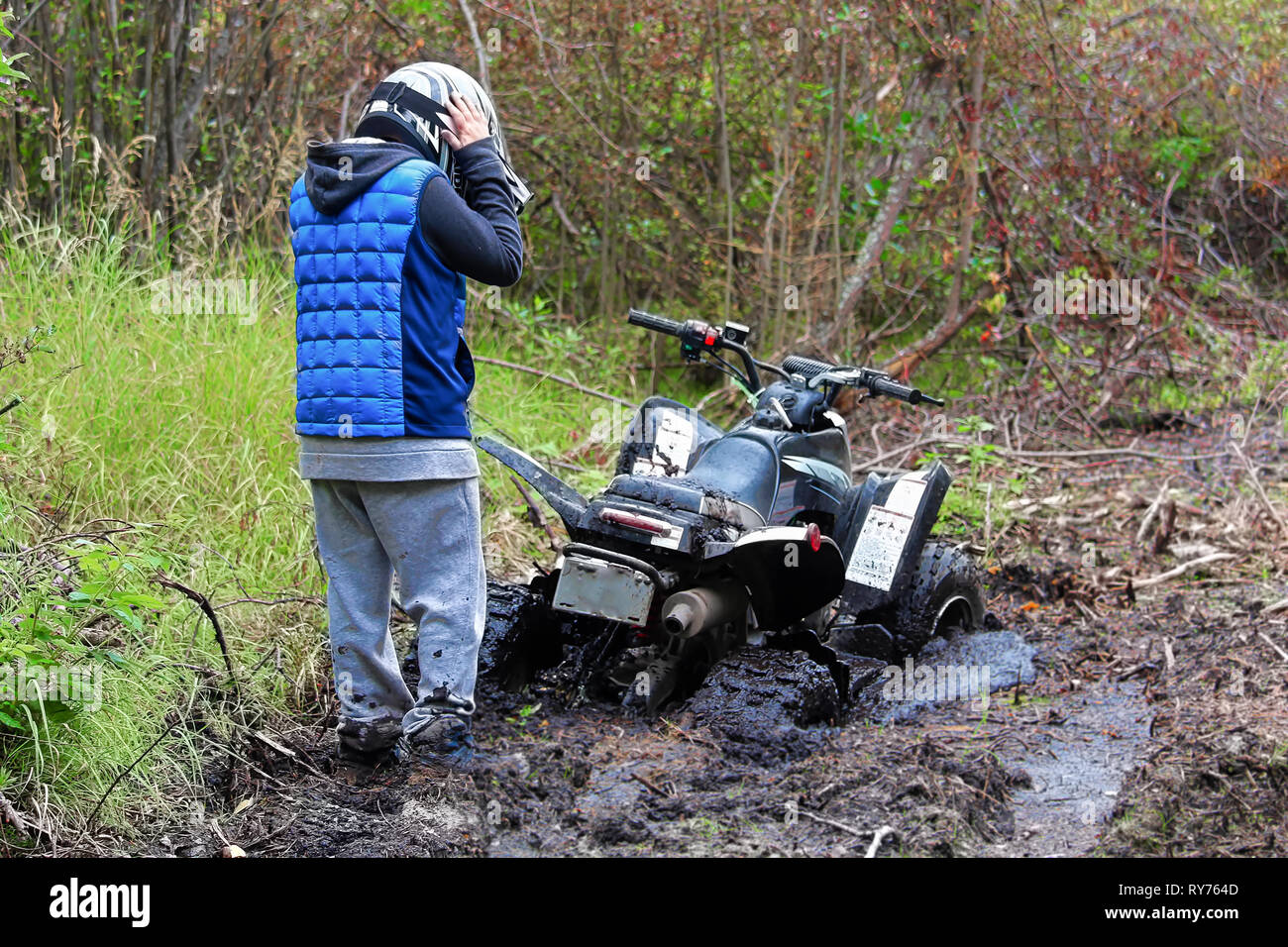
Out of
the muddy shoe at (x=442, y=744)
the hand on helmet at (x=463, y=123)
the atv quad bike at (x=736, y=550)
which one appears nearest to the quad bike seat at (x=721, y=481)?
the atv quad bike at (x=736, y=550)

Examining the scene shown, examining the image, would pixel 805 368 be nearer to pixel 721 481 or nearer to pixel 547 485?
pixel 721 481

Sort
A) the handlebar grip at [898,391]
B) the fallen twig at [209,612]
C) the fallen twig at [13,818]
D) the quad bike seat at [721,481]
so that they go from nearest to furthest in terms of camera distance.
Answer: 1. the fallen twig at [13,818]
2. the fallen twig at [209,612]
3. the quad bike seat at [721,481]
4. the handlebar grip at [898,391]

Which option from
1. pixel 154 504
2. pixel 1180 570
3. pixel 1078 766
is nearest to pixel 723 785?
pixel 1078 766

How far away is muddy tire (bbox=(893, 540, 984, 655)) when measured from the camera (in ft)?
15.3

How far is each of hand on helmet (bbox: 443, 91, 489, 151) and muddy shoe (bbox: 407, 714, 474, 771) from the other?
1510 mm

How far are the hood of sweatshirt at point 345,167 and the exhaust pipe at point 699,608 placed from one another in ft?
4.57

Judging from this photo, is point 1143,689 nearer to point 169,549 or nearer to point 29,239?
point 169,549

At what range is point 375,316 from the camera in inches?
128

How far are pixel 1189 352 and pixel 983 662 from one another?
15.7 feet

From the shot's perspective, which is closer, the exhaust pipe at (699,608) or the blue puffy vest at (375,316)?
the blue puffy vest at (375,316)

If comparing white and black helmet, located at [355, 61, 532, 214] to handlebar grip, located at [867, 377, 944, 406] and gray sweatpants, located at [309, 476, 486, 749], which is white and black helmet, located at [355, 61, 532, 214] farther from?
handlebar grip, located at [867, 377, 944, 406]

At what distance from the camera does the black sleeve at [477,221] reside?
10.7 feet

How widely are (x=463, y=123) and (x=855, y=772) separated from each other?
200 cm

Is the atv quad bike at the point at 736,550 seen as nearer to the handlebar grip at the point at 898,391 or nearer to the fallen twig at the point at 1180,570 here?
the handlebar grip at the point at 898,391
